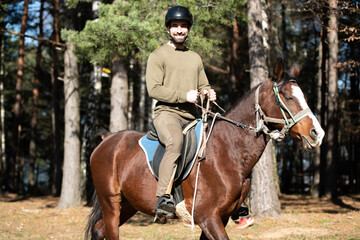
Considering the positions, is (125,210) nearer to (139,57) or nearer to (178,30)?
(178,30)

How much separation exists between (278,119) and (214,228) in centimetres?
138

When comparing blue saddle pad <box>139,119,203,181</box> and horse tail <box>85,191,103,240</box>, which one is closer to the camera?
blue saddle pad <box>139,119,203,181</box>

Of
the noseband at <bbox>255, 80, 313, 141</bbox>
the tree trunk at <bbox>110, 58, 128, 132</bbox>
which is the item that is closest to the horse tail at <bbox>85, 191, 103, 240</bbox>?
the noseband at <bbox>255, 80, 313, 141</bbox>

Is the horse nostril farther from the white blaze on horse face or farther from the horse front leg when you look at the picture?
the horse front leg

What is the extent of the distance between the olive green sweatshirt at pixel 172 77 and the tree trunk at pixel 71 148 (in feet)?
34.7

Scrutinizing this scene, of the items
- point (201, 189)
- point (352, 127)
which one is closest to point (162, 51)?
point (201, 189)

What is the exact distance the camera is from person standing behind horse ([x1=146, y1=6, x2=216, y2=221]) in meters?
4.36

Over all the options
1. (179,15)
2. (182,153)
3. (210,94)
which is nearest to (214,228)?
(182,153)

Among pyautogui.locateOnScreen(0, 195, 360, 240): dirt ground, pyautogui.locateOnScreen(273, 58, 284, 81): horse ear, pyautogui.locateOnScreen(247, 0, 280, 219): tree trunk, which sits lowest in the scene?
pyautogui.locateOnScreen(0, 195, 360, 240): dirt ground

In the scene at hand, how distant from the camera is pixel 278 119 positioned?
4.14 meters

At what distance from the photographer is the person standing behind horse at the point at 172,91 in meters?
4.36

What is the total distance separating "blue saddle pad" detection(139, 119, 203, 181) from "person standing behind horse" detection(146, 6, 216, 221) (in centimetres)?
13

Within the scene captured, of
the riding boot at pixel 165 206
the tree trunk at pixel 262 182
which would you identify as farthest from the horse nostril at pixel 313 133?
the tree trunk at pixel 262 182

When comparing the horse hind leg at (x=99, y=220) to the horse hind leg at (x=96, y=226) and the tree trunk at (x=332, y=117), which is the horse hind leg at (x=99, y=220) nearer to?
the horse hind leg at (x=96, y=226)
